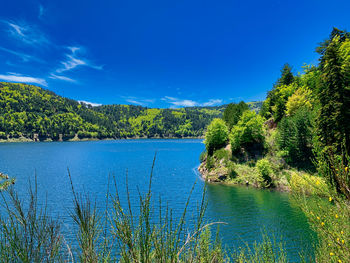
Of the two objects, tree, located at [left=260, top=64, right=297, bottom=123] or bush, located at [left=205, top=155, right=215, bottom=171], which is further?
tree, located at [left=260, top=64, right=297, bottom=123]

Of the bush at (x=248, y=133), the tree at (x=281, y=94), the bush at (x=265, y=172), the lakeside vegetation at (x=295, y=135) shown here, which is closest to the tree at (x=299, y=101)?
the lakeside vegetation at (x=295, y=135)

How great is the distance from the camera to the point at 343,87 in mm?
16828

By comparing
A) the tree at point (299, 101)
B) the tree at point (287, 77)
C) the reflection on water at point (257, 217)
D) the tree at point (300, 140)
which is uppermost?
the tree at point (287, 77)

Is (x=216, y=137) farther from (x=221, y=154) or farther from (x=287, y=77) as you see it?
(x=287, y=77)

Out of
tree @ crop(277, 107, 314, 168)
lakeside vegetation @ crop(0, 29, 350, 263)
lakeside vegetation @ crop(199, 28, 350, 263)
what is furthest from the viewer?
tree @ crop(277, 107, 314, 168)

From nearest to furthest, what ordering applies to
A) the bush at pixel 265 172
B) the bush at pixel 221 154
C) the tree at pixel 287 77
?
the bush at pixel 265 172 < the bush at pixel 221 154 < the tree at pixel 287 77

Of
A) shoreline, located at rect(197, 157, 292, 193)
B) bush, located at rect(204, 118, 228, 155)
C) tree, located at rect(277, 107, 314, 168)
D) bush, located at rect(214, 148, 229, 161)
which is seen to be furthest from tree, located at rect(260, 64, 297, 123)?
shoreline, located at rect(197, 157, 292, 193)

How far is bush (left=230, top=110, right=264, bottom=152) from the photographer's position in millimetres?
34369

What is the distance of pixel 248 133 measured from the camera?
34.7 m

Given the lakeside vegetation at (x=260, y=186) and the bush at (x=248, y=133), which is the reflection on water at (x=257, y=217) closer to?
the lakeside vegetation at (x=260, y=186)

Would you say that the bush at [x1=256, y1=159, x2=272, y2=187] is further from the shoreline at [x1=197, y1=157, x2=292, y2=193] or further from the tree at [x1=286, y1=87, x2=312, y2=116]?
the tree at [x1=286, y1=87, x2=312, y2=116]

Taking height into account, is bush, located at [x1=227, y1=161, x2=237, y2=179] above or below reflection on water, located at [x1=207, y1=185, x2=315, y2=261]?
above

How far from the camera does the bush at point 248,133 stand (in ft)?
113

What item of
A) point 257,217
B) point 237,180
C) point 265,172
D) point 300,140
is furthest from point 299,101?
point 257,217
